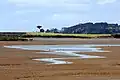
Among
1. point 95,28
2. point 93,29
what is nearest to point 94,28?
point 95,28

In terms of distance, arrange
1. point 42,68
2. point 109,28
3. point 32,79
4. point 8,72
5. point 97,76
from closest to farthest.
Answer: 1. point 32,79
2. point 97,76
3. point 8,72
4. point 42,68
5. point 109,28

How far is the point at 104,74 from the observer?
17.5 m

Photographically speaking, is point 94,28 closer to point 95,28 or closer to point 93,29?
point 95,28

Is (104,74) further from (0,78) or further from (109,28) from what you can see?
(109,28)

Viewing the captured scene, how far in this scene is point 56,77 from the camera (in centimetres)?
1636

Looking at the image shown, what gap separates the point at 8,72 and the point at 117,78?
5.33m

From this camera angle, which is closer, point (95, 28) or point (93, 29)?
point (93, 29)

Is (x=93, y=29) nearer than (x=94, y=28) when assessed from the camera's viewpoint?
Yes

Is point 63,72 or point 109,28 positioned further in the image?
point 109,28

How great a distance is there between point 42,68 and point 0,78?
446cm

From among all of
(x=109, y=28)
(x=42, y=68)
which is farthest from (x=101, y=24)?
(x=42, y=68)

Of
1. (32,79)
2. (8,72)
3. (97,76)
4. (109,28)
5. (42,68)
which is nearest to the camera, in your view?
(32,79)

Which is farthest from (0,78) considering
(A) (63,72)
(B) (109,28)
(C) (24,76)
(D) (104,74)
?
(B) (109,28)

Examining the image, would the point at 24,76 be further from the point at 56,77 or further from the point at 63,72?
the point at 63,72
